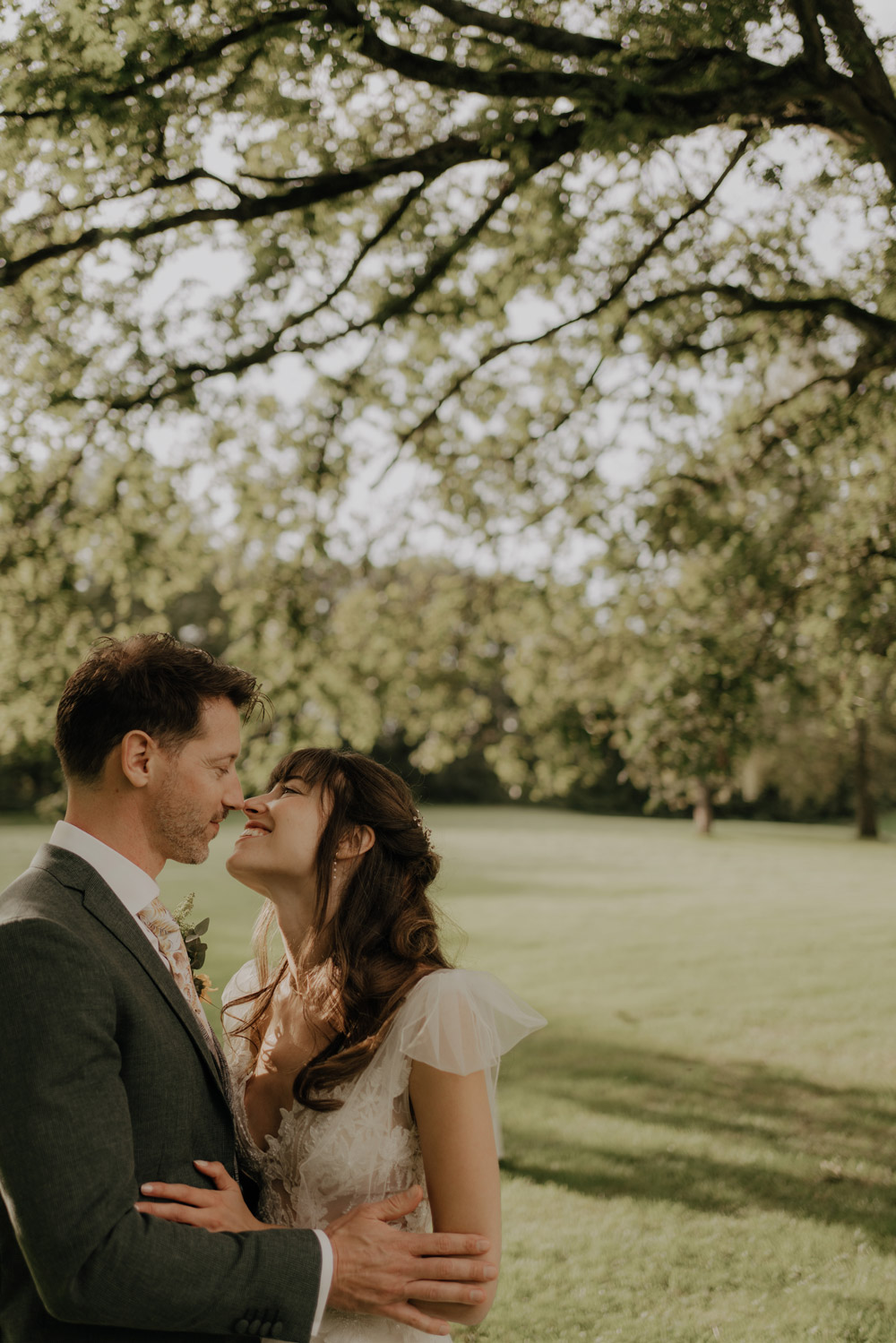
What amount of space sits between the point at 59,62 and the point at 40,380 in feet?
12.5

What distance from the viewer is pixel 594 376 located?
9156 millimetres

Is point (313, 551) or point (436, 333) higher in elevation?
point (436, 333)

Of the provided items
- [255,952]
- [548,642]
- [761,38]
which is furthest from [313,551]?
[255,952]

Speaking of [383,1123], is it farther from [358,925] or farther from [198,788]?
[198,788]

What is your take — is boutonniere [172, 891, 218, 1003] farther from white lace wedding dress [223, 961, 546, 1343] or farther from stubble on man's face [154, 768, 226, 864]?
stubble on man's face [154, 768, 226, 864]

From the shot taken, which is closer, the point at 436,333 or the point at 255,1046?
the point at 255,1046

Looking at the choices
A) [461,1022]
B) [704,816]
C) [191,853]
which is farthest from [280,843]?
[704,816]

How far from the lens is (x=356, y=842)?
10.6ft

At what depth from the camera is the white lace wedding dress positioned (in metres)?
2.70

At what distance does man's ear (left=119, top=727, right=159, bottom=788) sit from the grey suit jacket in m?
0.22

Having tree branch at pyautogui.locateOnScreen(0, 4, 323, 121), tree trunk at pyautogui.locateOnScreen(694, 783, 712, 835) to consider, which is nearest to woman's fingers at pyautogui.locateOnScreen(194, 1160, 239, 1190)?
tree branch at pyautogui.locateOnScreen(0, 4, 323, 121)

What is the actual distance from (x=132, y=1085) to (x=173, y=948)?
40cm

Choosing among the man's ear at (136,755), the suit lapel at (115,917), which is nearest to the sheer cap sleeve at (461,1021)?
the suit lapel at (115,917)

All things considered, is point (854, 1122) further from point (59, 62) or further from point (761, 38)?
point (59, 62)
